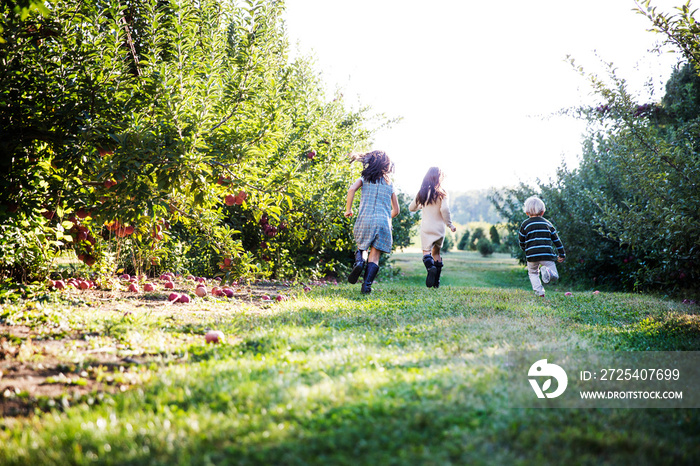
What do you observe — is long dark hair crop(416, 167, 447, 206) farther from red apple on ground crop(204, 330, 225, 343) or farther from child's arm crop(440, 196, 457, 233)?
red apple on ground crop(204, 330, 225, 343)

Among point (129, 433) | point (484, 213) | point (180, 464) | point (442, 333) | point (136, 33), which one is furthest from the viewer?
point (484, 213)

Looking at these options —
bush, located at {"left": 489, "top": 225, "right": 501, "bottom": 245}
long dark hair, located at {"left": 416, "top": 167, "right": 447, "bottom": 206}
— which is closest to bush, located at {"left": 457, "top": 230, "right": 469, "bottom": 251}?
bush, located at {"left": 489, "top": 225, "right": 501, "bottom": 245}

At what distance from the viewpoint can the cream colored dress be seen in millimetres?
7285

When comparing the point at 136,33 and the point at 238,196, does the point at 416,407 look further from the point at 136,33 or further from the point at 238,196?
the point at 136,33

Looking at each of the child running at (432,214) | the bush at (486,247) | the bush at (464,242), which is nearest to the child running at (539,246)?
the child running at (432,214)

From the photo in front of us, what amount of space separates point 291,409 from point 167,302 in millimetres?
3255

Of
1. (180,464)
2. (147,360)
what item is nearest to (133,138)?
(147,360)

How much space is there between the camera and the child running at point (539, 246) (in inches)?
279

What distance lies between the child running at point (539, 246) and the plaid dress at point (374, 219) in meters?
2.44

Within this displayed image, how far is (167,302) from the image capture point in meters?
4.79

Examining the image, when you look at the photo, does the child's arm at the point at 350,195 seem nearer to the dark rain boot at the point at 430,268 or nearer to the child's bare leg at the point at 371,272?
the child's bare leg at the point at 371,272

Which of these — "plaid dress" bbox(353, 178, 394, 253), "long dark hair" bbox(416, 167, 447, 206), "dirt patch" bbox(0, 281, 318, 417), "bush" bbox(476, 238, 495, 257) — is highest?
"long dark hair" bbox(416, 167, 447, 206)

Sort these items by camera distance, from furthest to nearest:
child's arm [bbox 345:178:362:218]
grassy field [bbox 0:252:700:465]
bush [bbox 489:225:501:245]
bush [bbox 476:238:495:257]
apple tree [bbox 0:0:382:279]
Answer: bush [bbox 489:225:501:245] < bush [bbox 476:238:495:257] < child's arm [bbox 345:178:362:218] < apple tree [bbox 0:0:382:279] < grassy field [bbox 0:252:700:465]

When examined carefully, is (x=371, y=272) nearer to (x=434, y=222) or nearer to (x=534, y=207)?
(x=434, y=222)
